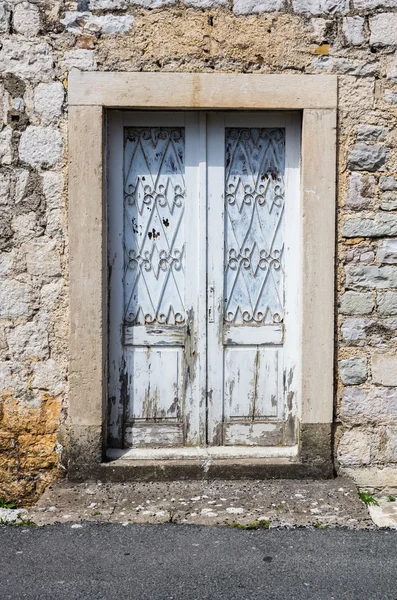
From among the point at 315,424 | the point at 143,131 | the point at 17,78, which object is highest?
the point at 17,78

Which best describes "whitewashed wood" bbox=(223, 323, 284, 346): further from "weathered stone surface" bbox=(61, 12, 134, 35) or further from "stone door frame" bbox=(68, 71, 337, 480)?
"weathered stone surface" bbox=(61, 12, 134, 35)

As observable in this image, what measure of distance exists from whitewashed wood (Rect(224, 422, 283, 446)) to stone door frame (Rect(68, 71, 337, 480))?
17 centimetres

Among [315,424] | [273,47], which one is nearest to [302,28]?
[273,47]

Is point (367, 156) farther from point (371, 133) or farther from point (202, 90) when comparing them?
point (202, 90)

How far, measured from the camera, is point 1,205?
4.29 meters

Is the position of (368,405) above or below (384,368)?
below

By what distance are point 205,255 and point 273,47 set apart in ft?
4.23

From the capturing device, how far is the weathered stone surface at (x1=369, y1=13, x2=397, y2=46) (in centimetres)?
429

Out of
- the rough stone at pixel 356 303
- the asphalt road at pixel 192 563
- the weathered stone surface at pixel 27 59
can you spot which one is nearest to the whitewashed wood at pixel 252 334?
the rough stone at pixel 356 303

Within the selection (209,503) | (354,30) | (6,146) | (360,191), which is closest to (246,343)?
(209,503)

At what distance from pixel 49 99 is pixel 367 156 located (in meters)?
1.91

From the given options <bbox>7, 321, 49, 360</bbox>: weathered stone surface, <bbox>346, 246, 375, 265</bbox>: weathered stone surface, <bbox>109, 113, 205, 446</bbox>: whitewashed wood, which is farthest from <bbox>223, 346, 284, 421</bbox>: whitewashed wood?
<bbox>7, 321, 49, 360</bbox>: weathered stone surface

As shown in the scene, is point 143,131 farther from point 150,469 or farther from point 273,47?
point 150,469

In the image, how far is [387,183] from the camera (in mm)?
4336
